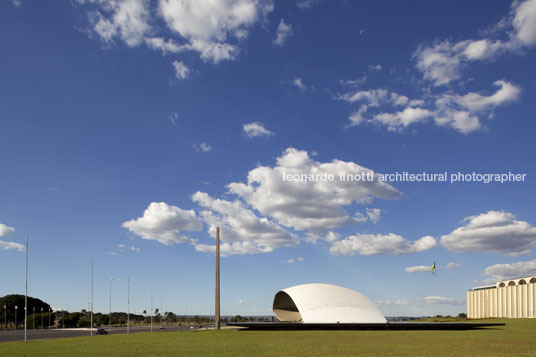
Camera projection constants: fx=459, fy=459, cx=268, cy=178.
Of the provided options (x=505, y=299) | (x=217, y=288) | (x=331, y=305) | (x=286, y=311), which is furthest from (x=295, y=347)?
(x=505, y=299)

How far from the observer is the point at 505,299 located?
343 ft

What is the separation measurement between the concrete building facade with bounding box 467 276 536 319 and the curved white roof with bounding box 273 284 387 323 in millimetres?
47133

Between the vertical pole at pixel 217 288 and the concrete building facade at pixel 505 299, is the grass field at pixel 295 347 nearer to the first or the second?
the vertical pole at pixel 217 288

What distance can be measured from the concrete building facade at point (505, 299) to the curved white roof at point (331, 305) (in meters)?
47.1

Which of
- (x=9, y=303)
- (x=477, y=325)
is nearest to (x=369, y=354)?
(x=477, y=325)

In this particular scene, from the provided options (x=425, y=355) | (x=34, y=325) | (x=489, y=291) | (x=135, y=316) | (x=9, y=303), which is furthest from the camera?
(x=135, y=316)

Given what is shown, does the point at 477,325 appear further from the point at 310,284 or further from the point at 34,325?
the point at 34,325

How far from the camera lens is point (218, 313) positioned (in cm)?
5328

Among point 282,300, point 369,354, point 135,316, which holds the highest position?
point 369,354

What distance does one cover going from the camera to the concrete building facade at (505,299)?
92625 mm

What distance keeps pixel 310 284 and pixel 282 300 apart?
8.77 meters

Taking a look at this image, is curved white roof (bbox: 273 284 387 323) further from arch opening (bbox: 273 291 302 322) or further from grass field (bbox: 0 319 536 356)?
grass field (bbox: 0 319 536 356)

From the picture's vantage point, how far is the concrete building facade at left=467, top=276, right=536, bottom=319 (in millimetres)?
92625

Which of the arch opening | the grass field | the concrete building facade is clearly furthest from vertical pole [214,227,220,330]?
the concrete building facade
